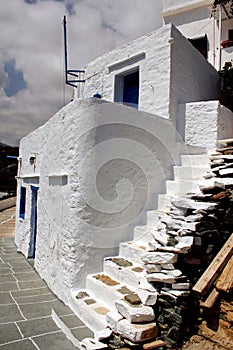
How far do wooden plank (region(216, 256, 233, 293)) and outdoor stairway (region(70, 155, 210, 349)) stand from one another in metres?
0.45

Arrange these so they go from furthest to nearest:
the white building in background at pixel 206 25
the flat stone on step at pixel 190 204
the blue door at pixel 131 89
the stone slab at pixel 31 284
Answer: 1. the white building in background at pixel 206 25
2. the blue door at pixel 131 89
3. the stone slab at pixel 31 284
4. the flat stone on step at pixel 190 204

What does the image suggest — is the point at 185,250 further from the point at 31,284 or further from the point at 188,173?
the point at 31,284

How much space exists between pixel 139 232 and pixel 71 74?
9.02 meters

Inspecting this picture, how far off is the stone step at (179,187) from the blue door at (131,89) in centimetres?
406

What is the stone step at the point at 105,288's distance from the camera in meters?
4.46

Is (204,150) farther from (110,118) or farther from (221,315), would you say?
(221,315)

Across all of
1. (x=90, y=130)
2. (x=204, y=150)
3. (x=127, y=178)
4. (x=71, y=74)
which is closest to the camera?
(x=90, y=130)

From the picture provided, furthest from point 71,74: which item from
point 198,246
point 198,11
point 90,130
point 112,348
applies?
point 112,348

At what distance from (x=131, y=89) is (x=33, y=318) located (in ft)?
25.8

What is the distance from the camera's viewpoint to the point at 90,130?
5.66 metres

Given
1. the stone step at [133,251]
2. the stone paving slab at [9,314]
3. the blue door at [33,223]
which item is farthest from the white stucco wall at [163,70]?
the stone paving slab at [9,314]

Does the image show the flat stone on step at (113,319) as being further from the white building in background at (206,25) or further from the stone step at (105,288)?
the white building in background at (206,25)

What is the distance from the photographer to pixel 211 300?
3635 mm

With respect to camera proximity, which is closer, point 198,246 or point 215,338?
point 215,338
